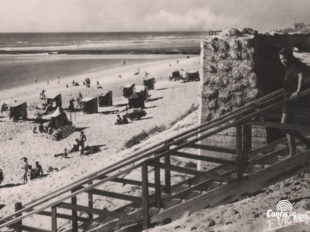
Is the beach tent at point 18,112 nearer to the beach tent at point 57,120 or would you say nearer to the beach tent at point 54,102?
the beach tent at point 54,102

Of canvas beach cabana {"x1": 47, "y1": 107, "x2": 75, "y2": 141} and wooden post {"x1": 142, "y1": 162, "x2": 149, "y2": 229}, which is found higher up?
wooden post {"x1": 142, "y1": 162, "x2": 149, "y2": 229}

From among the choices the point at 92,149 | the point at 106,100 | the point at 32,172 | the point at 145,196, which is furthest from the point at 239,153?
the point at 106,100

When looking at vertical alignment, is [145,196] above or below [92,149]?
above

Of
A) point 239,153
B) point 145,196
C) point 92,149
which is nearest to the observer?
point 239,153

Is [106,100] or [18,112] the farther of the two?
[106,100]

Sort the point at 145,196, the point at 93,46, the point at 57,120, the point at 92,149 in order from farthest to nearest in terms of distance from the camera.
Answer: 1. the point at 93,46
2. the point at 57,120
3. the point at 92,149
4. the point at 145,196

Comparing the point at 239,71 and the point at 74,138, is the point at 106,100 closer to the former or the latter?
the point at 74,138

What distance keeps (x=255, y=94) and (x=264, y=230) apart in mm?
2455

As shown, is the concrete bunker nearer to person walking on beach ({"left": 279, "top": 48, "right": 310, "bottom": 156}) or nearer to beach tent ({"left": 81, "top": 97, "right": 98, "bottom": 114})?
person walking on beach ({"left": 279, "top": 48, "right": 310, "bottom": 156})

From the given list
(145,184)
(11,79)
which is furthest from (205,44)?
(11,79)

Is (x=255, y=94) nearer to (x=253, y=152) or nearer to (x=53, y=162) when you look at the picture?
(x=253, y=152)

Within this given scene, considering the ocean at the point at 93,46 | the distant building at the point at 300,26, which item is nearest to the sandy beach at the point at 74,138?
the distant building at the point at 300,26

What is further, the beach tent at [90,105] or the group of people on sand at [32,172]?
the beach tent at [90,105]

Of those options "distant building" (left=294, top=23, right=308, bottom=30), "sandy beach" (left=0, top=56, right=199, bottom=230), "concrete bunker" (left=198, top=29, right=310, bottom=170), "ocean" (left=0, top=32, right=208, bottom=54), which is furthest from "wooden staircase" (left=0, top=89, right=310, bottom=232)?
"ocean" (left=0, top=32, right=208, bottom=54)
